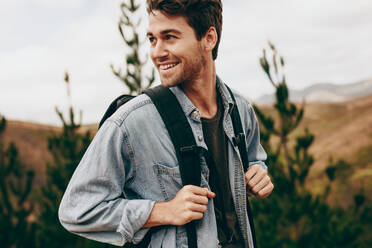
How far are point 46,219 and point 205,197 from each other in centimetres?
806

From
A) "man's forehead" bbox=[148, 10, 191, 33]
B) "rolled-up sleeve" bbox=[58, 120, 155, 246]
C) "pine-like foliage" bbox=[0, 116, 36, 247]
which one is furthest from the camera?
"pine-like foliage" bbox=[0, 116, 36, 247]

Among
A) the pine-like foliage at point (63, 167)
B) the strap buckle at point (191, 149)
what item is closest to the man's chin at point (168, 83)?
the strap buckle at point (191, 149)

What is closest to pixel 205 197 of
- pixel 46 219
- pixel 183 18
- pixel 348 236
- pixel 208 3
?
pixel 183 18

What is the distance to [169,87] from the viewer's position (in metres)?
1.97

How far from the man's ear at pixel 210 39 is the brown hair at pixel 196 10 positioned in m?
0.03

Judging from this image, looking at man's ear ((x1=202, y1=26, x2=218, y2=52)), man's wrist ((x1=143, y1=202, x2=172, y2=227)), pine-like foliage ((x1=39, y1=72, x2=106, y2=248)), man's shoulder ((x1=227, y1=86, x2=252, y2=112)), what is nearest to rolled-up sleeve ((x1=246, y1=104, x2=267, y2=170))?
man's shoulder ((x1=227, y1=86, x2=252, y2=112))

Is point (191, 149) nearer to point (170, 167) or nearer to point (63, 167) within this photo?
point (170, 167)

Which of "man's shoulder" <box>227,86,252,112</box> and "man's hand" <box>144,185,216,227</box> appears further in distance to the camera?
"man's shoulder" <box>227,86,252,112</box>

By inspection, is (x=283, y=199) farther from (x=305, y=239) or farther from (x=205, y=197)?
(x=205, y=197)

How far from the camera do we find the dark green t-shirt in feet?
6.39

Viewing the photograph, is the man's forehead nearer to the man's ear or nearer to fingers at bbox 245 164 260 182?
the man's ear

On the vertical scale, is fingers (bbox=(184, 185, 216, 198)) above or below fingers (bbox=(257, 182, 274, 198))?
above

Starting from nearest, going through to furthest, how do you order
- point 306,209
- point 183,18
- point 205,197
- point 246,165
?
point 205,197, point 183,18, point 246,165, point 306,209

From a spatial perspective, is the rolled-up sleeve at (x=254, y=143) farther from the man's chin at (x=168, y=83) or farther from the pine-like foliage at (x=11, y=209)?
the pine-like foliage at (x=11, y=209)
